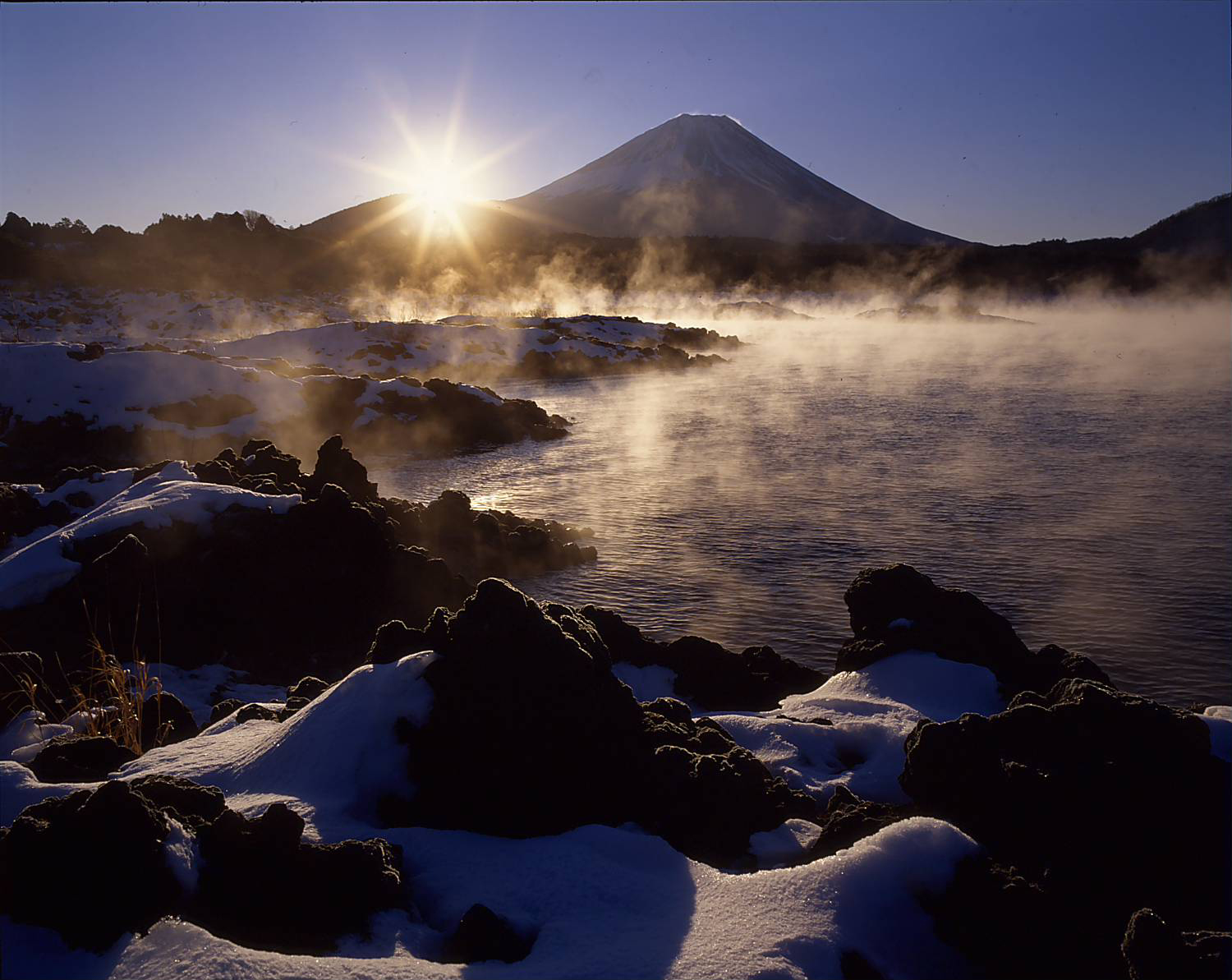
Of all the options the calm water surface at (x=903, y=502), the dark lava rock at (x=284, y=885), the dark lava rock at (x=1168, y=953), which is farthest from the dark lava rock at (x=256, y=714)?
the calm water surface at (x=903, y=502)

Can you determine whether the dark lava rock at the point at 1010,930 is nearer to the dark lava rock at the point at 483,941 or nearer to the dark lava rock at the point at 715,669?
the dark lava rock at the point at 483,941

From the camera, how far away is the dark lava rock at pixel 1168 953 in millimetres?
4160

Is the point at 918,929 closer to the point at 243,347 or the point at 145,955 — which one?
the point at 145,955

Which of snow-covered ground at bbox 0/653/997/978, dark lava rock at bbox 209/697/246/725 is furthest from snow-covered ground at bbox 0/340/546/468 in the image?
snow-covered ground at bbox 0/653/997/978

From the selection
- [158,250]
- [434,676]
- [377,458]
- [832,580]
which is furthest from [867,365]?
[158,250]

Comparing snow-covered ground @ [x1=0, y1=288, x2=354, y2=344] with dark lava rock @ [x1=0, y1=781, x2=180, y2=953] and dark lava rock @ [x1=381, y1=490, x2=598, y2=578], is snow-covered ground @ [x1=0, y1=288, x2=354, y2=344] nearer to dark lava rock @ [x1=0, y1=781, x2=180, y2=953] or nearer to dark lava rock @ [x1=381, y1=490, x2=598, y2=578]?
dark lava rock @ [x1=381, y1=490, x2=598, y2=578]

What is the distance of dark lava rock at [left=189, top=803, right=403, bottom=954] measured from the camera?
156 inches

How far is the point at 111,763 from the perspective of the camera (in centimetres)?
558

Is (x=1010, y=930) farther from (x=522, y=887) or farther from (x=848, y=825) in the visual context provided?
(x=522, y=887)

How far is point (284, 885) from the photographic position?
13.6 feet

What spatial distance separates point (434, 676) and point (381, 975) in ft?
7.87

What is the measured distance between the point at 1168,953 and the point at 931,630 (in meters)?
6.25

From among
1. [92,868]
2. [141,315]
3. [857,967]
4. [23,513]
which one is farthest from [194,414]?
[141,315]

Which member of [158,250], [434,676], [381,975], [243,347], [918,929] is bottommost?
[918,929]
